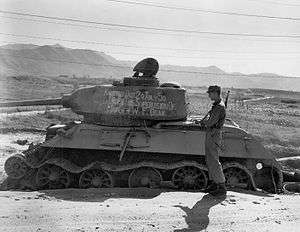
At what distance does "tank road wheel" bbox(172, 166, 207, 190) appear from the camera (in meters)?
12.3

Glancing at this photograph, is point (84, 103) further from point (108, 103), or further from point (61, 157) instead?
point (61, 157)

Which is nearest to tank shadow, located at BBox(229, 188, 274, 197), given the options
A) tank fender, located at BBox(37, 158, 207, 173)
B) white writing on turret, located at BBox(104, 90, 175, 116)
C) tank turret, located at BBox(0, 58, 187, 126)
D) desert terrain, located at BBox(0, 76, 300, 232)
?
desert terrain, located at BBox(0, 76, 300, 232)

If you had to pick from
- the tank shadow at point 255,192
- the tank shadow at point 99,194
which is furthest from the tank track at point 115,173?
the tank shadow at point 99,194

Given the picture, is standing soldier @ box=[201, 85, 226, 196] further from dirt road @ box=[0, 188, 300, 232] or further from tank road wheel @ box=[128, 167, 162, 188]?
tank road wheel @ box=[128, 167, 162, 188]

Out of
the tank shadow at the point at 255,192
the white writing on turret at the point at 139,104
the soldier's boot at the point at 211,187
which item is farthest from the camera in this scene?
the white writing on turret at the point at 139,104

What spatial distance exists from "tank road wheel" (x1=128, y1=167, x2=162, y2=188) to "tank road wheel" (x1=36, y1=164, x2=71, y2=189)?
1.52m

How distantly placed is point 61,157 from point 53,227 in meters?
4.19

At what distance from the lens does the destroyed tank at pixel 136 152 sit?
12273mm

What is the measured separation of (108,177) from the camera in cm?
1228

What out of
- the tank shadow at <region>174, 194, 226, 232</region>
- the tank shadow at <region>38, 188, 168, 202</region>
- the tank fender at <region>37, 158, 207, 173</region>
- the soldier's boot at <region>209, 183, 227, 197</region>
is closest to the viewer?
the tank shadow at <region>174, 194, 226, 232</region>

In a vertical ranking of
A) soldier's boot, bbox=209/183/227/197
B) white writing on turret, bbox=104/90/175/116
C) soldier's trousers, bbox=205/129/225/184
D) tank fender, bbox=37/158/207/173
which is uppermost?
white writing on turret, bbox=104/90/175/116

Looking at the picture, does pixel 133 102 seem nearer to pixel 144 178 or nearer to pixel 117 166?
pixel 117 166

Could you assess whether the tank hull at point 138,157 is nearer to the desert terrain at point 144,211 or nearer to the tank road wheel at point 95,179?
the tank road wheel at point 95,179

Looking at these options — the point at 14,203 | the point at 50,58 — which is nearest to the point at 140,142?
the point at 14,203
